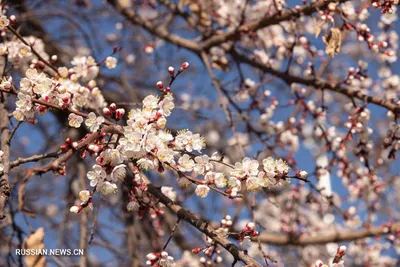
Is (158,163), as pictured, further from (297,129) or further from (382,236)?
(382,236)

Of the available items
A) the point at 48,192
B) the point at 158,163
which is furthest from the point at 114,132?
the point at 48,192

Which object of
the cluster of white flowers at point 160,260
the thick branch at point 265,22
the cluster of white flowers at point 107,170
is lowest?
the cluster of white flowers at point 160,260

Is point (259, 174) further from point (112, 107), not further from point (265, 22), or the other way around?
point (265, 22)

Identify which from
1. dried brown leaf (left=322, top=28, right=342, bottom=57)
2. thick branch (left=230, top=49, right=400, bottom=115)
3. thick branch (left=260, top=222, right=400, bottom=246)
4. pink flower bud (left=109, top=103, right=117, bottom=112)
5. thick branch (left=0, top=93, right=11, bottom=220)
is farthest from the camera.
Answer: thick branch (left=260, top=222, right=400, bottom=246)

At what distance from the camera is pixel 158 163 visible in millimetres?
1860

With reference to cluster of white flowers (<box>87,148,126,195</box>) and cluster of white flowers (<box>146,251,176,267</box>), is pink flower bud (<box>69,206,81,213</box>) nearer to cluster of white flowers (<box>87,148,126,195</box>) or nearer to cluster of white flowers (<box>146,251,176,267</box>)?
cluster of white flowers (<box>87,148,126,195</box>)

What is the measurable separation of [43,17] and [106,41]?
0.94 metres

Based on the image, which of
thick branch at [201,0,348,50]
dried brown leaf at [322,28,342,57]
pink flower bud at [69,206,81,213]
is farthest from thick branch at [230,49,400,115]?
pink flower bud at [69,206,81,213]

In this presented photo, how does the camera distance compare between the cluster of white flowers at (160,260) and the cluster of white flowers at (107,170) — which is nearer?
the cluster of white flowers at (107,170)

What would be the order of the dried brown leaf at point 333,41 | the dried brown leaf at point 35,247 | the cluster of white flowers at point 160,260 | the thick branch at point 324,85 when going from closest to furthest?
the cluster of white flowers at point 160,260 < the dried brown leaf at point 35,247 < the dried brown leaf at point 333,41 < the thick branch at point 324,85

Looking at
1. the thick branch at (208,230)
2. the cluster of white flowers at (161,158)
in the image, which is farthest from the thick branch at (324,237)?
the cluster of white flowers at (161,158)

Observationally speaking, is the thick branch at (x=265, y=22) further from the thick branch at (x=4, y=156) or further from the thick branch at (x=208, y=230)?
the thick branch at (x=4, y=156)

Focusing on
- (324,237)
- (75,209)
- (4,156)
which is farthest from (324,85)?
(4,156)

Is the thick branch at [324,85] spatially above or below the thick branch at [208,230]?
above
